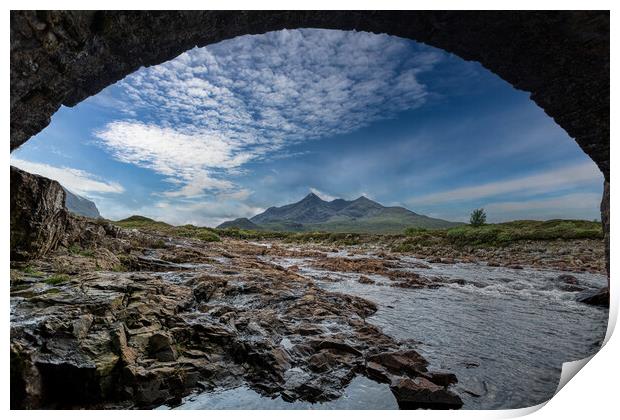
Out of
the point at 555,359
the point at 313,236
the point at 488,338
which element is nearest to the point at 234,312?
the point at 488,338

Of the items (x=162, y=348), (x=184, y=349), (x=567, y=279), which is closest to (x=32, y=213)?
(x=162, y=348)

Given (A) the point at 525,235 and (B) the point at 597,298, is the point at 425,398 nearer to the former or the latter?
(B) the point at 597,298

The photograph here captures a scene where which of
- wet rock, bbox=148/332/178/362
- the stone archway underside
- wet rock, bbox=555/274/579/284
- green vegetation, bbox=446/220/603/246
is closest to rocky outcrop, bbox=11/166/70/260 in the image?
the stone archway underside

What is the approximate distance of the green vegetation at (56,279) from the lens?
7.50m

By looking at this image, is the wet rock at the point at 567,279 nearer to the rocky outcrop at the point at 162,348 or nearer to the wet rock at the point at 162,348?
the rocky outcrop at the point at 162,348

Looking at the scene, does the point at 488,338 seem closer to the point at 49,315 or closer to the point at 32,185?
the point at 49,315

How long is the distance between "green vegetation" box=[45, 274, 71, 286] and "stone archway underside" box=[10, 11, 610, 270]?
422cm

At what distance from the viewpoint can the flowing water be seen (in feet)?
18.2

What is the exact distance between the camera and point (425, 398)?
532 cm

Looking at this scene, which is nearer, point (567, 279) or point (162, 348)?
point (162, 348)

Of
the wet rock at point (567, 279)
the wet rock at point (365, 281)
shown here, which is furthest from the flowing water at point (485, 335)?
the wet rock at point (365, 281)

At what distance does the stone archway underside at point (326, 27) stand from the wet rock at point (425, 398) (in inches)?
240

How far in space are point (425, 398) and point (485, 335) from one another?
16.1 ft

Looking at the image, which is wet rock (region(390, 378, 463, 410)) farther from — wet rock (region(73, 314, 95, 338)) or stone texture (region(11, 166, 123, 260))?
stone texture (region(11, 166, 123, 260))
